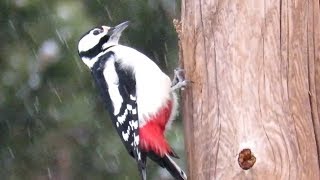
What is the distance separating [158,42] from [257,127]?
90.2 inches

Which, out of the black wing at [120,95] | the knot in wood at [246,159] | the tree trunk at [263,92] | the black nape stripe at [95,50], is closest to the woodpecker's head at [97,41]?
the black nape stripe at [95,50]

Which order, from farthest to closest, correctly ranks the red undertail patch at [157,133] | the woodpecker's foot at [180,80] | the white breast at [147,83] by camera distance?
the white breast at [147,83], the red undertail patch at [157,133], the woodpecker's foot at [180,80]

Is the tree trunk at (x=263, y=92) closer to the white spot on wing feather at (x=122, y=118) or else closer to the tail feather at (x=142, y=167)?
the tail feather at (x=142, y=167)

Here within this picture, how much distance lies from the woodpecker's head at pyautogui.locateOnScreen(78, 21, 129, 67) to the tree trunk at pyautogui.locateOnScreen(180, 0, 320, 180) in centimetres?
110

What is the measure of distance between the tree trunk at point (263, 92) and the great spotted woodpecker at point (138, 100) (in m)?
0.54

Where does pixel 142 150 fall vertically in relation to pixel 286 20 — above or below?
below

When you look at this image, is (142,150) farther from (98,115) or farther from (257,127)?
(98,115)

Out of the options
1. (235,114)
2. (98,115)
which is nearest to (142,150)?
(235,114)

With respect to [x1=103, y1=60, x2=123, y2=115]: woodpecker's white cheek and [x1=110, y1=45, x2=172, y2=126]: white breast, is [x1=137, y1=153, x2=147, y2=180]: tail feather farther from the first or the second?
[x1=103, y1=60, x2=123, y2=115]: woodpecker's white cheek

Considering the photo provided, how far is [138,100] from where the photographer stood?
5109 millimetres

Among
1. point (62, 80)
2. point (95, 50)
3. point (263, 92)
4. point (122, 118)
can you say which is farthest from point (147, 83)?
point (62, 80)

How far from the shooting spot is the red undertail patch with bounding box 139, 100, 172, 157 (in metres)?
4.88

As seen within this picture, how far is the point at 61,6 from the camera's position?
21.3ft

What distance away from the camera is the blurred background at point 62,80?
637 cm
